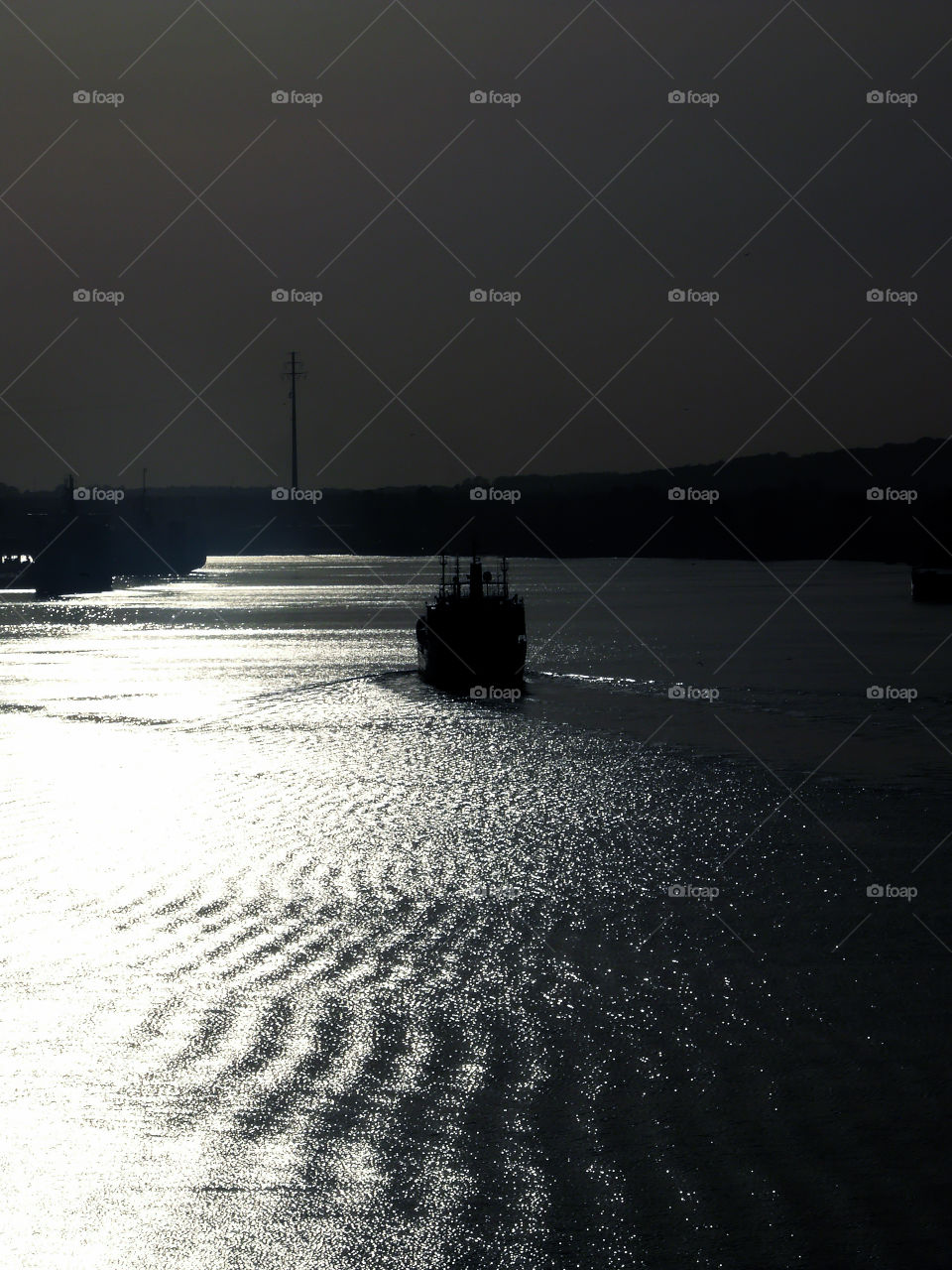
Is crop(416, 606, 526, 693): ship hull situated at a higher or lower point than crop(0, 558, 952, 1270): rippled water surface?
higher

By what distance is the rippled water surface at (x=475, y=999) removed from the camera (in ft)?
43.8

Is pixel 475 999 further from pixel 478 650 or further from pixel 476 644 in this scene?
pixel 476 644

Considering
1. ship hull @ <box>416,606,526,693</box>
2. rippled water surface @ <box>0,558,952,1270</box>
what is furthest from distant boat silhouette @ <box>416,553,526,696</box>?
rippled water surface @ <box>0,558,952,1270</box>

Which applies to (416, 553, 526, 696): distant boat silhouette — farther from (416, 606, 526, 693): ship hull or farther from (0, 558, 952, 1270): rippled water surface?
(0, 558, 952, 1270): rippled water surface

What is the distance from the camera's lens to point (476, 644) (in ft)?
211

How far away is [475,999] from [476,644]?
4469 centimetres

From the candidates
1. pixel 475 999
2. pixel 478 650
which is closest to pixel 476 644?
pixel 478 650

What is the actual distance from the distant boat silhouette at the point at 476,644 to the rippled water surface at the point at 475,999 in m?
14.7

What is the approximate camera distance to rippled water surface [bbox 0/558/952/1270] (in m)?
13.3

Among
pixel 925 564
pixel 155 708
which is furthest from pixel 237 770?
pixel 925 564

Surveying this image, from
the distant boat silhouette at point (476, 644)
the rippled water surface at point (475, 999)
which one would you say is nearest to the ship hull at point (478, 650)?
the distant boat silhouette at point (476, 644)

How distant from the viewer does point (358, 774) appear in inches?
1603

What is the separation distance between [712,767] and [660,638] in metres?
53.4

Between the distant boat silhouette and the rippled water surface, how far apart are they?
14.7 metres
